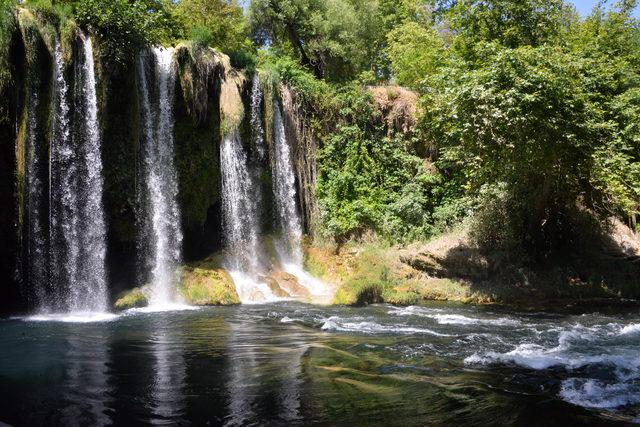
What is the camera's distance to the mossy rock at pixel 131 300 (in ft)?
46.0

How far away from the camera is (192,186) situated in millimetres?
17531

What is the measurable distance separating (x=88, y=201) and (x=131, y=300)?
2877 mm

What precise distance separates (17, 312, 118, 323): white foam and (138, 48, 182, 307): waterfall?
2672mm

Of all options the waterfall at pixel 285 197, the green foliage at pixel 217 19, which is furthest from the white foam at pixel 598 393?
the green foliage at pixel 217 19

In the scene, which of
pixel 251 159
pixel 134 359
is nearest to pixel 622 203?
pixel 251 159

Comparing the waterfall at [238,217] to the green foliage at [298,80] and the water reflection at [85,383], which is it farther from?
the water reflection at [85,383]

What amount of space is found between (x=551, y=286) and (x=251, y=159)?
34.8 ft

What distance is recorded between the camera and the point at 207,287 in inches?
611

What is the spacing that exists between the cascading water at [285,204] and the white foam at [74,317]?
7318 mm

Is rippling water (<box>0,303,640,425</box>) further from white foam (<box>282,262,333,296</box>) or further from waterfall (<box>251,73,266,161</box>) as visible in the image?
waterfall (<box>251,73,266,161</box>)

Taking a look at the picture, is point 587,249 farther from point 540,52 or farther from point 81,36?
point 81,36

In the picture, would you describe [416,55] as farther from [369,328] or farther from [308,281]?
[369,328]

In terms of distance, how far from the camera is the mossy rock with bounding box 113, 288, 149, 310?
14023 mm

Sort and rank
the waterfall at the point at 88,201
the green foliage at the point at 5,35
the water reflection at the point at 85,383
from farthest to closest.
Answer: the waterfall at the point at 88,201, the green foliage at the point at 5,35, the water reflection at the point at 85,383
